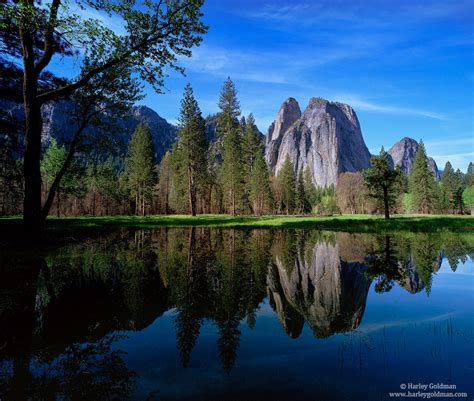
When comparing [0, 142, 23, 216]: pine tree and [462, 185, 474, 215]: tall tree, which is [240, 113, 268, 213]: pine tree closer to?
[0, 142, 23, 216]: pine tree

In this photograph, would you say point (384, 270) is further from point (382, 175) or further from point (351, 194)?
point (351, 194)

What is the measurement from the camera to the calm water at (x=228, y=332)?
3.03 m

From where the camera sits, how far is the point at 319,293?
20.9ft

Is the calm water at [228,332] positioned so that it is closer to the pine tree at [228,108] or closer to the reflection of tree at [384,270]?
the reflection of tree at [384,270]

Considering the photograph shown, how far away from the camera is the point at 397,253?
473 inches

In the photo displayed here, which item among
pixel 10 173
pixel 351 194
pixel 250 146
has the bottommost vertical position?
pixel 10 173

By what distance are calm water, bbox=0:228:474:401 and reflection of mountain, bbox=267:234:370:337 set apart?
4 cm

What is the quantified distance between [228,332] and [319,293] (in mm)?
2784

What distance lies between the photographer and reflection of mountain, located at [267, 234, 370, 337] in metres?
4.84

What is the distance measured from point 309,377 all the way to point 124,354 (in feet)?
7.44

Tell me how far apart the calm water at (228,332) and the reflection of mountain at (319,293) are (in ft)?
0.12

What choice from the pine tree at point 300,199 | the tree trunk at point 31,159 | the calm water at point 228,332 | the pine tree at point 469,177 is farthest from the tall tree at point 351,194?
the tree trunk at point 31,159

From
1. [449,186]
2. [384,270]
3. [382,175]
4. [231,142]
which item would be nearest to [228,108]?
[231,142]

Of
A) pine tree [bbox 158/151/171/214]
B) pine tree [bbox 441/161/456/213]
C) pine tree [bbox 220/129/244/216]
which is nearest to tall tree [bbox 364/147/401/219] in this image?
pine tree [bbox 220/129/244/216]
